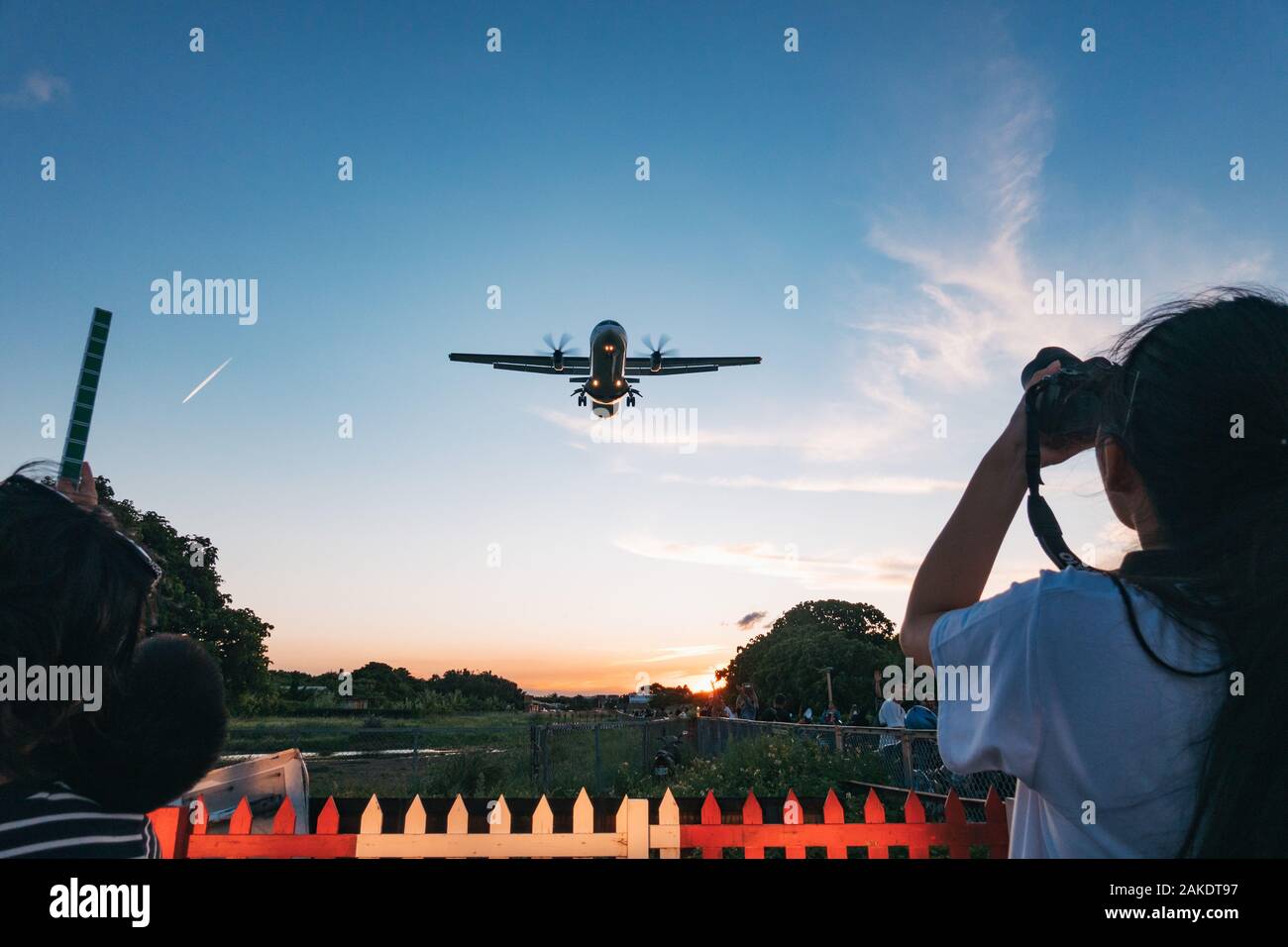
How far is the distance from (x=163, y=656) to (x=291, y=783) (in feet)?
16.0

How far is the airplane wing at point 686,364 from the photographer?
2833 cm

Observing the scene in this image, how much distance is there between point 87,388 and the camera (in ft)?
13.9

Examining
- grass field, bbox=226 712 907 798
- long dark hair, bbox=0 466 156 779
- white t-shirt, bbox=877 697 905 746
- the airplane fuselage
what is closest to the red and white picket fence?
long dark hair, bbox=0 466 156 779

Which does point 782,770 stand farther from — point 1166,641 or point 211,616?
point 211,616

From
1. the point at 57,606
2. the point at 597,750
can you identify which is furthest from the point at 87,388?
the point at 597,750

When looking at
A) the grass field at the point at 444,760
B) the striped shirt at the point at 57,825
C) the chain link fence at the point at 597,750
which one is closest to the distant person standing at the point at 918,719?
the chain link fence at the point at 597,750

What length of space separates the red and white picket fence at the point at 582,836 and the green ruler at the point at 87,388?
223 centimetres

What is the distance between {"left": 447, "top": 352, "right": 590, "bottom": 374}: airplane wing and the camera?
27.2 metres

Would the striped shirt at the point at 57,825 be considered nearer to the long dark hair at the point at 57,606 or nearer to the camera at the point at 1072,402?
the long dark hair at the point at 57,606

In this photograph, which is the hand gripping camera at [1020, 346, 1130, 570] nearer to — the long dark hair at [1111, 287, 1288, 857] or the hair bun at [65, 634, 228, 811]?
the long dark hair at [1111, 287, 1288, 857]

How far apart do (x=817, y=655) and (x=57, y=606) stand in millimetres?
50921
